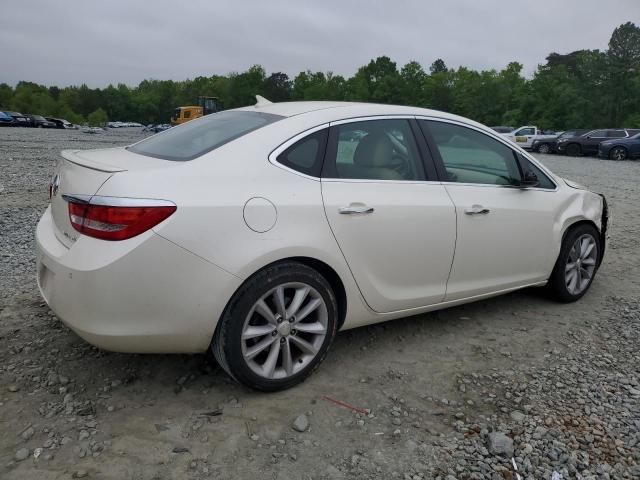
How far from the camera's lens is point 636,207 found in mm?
9961

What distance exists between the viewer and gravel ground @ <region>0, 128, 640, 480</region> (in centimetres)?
239

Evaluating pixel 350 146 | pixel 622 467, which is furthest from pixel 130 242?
pixel 622 467

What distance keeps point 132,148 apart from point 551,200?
3097 millimetres

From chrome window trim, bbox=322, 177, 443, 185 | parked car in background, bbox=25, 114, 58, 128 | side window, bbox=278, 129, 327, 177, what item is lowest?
parked car in background, bbox=25, 114, 58, 128

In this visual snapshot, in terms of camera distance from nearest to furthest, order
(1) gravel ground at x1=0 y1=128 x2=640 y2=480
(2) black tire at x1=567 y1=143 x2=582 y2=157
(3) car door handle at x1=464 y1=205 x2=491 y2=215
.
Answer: (1) gravel ground at x1=0 y1=128 x2=640 y2=480 → (3) car door handle at x1=464 y1=205 x2=491 y2=215 → (2) black tire at x1=567 y1=143 x2=582 y2=157

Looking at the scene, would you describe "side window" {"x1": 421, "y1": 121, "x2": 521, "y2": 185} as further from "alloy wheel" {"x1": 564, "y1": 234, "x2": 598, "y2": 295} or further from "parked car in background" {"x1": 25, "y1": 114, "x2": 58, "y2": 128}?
"parked car in background" {"x1": 25, "y1": 114, "x2": 58, "y2": 128}

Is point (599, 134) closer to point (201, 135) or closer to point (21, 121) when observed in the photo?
point (201, 135)

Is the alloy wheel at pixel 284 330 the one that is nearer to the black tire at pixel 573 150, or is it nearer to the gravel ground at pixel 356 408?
the gravel ground at pixel 356 408

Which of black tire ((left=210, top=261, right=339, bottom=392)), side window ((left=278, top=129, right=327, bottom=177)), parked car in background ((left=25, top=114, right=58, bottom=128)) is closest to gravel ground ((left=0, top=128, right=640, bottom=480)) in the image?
black tire ((left=210, top=261, right=339, bottom=392))

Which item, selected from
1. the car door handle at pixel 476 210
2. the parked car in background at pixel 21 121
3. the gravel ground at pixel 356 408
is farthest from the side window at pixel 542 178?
the parked car in background at pixel 21 121

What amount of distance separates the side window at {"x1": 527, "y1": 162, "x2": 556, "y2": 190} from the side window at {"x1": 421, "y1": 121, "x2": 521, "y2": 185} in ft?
0.62

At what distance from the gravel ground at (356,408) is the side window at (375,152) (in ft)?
3.78

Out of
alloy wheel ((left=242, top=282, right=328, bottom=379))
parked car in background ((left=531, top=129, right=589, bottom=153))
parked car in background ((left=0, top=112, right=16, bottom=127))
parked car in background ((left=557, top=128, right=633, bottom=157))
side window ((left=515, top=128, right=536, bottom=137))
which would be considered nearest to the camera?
alloy wheel ((left=242, top=282, right=328, bottom=379))

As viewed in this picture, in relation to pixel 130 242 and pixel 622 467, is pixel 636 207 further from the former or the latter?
pixel 130 242
